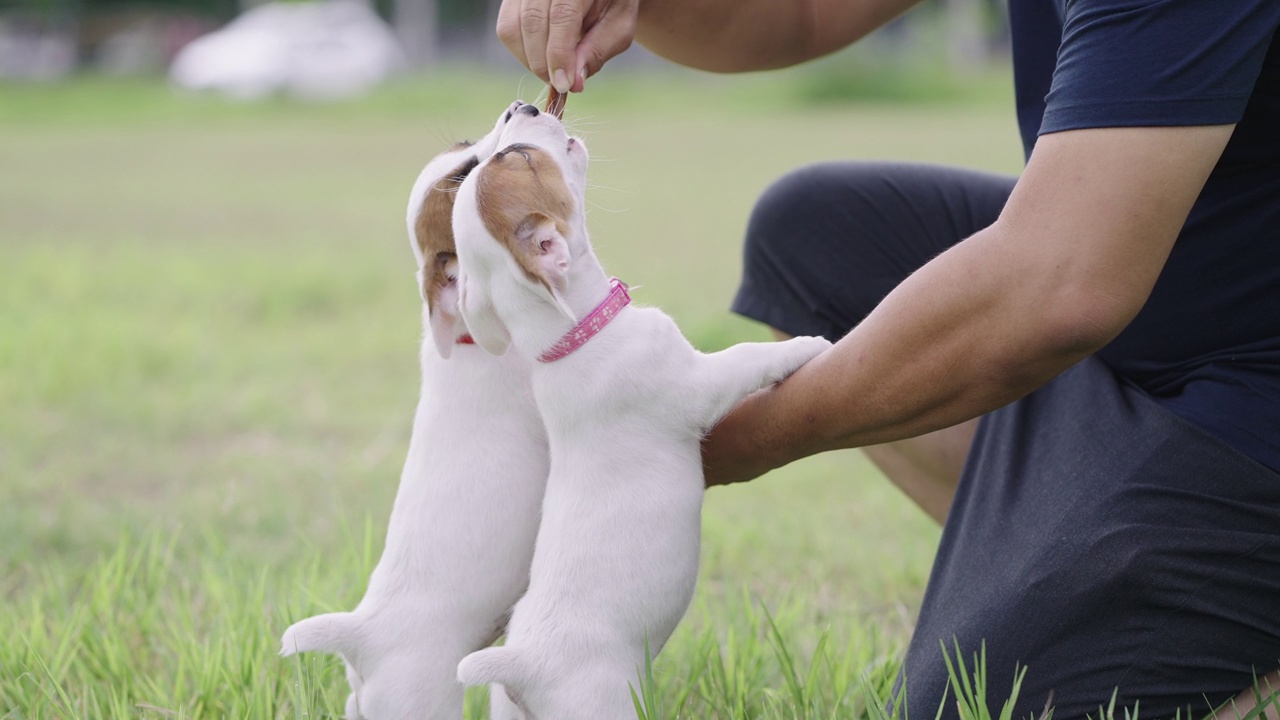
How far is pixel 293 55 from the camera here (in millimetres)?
26359

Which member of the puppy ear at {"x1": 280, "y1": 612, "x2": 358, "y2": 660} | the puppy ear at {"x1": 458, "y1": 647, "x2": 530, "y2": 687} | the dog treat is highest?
the dog treat

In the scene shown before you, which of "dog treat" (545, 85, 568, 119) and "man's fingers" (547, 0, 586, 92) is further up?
"man's fingers" (547, 0, 586, 92)

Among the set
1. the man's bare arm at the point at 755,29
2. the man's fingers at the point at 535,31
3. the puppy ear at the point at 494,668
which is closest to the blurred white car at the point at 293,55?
the man's bare arm at the point at 755,29

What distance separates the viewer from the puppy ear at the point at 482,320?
158 centimetres

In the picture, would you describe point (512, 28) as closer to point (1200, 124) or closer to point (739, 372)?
point (739, 372)

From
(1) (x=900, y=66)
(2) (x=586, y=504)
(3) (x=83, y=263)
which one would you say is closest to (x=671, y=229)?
(3) (x=83, y=263)

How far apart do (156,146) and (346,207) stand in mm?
5440

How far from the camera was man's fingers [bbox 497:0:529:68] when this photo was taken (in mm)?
1852

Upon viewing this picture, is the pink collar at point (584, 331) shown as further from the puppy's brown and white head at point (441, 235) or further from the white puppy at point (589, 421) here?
the puppy's brown and white head at point (441, 235)

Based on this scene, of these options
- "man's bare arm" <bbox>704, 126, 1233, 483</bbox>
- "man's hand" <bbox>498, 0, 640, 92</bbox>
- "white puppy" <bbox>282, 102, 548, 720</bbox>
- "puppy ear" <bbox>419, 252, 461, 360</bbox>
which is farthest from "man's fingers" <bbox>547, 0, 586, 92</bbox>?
"man's bare arm" <bbox>704, 126, 1233, 483</bbox>

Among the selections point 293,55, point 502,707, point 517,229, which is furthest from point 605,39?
point 293,55

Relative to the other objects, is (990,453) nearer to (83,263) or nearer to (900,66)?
(83,263)

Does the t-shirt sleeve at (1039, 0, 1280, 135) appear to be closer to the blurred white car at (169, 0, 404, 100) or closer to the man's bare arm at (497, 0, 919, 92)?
the man's bare arm at (497, 0, 919, 92)

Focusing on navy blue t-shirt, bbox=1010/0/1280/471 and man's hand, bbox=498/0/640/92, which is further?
man's hand, bbox=498/0/640/92
